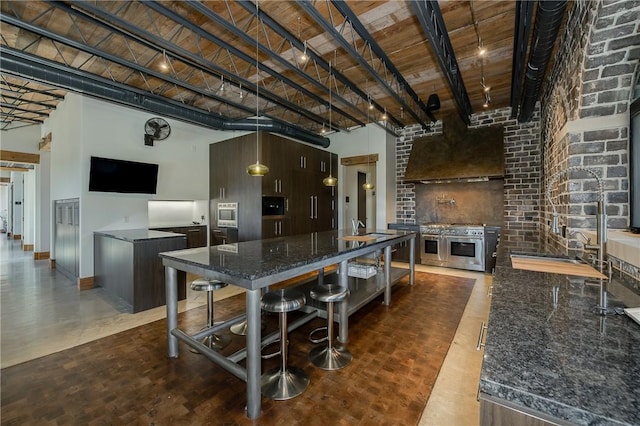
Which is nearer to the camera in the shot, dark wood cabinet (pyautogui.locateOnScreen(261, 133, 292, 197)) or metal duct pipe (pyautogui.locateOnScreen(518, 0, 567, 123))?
metal duct pipe (pyautogui.locateOnScreen(518, 0, 567, 123))

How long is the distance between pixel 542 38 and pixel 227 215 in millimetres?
5593

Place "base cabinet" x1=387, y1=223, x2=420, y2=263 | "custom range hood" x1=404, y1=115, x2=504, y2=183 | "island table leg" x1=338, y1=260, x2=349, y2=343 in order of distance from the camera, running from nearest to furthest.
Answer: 1. "island table leg" x1=338, y1=260, x2=349, y2=343
2. "custom range hood" x1=404, y1=115, x2=504, y2=183
3. "base cabinet" x1=387, y1=223, x2=420, y2=263

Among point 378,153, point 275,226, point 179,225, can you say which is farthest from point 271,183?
point 378,153

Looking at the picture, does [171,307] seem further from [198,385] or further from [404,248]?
[404,248]

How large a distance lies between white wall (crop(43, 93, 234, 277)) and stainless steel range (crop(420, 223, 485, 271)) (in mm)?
5188

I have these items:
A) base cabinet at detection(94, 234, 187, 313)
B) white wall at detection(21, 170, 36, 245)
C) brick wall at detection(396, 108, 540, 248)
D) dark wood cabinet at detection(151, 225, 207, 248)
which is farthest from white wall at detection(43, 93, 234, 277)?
brick wall at detection(396, 108, 540, 248)

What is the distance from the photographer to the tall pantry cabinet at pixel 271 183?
5457 mm

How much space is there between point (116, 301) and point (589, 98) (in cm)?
583

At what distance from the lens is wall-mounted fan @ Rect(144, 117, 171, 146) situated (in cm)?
518

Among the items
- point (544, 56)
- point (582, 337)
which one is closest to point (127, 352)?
point (582, 337)

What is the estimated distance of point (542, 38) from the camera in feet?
8.49

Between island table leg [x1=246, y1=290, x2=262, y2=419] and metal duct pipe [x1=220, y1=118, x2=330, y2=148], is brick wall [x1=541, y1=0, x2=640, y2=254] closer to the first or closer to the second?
island table leg [x1=246, y1=290, x2=262, y2=419]

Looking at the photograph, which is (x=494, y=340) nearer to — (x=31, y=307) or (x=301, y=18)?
(x=301, y=18)

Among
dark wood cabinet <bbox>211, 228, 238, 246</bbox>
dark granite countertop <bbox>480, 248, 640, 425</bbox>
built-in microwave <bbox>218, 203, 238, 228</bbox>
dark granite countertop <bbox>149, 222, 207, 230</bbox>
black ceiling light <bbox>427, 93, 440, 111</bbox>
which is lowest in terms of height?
dark wood cabinet <bbox>211, 228, 238, 246</bbox>
